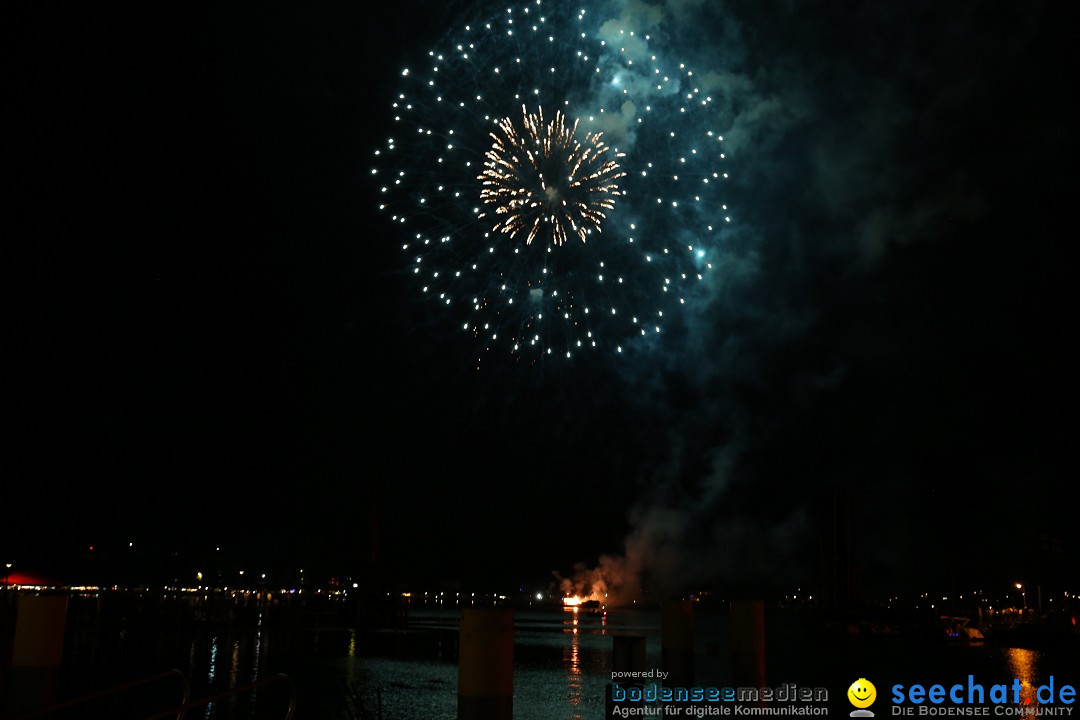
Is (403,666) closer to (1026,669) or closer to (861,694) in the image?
(861,694)

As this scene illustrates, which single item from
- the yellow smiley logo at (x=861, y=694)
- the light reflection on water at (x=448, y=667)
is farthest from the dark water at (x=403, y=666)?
the yellow smiley logo at (x=861, y=694)

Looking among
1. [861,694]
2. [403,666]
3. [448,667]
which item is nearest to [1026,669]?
[861,694]

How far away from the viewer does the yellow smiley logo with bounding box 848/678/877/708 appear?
2638 cm

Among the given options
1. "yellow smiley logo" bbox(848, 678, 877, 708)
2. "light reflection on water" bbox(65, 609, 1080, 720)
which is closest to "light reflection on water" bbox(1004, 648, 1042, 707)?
"light reflection on water" bbox(65, 609, 1080, 720)

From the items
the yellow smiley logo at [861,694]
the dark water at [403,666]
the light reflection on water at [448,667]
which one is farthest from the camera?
the light reflection on water at [448,667]

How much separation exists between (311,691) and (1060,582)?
152 metres

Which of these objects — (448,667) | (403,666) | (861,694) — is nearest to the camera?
(861,694)

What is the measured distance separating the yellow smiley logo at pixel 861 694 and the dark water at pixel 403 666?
458 millimetres

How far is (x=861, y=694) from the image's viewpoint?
27.5 metres

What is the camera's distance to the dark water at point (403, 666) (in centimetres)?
2627

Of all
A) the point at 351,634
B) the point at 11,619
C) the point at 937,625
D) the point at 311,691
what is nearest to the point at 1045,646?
the point at 937,625

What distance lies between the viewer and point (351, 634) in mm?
61219

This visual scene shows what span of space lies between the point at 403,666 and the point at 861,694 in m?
18.7

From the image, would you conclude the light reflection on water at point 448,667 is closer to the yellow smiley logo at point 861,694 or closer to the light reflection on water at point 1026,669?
the light reflection on water at point 1026,669
